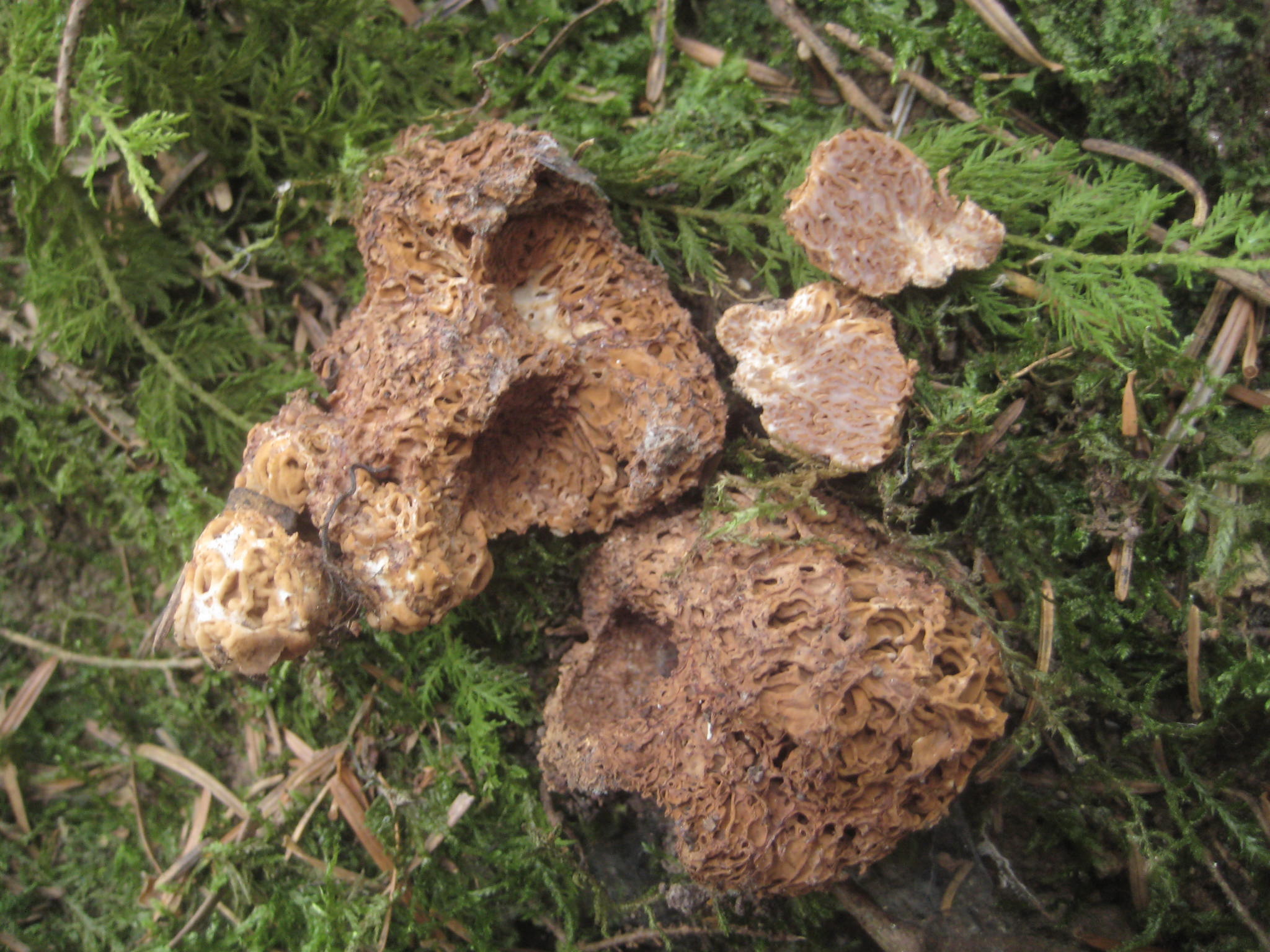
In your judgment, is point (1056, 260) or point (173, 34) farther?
point (173, 34)

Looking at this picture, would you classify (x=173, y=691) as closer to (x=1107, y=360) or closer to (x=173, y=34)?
(x=173, y=34)

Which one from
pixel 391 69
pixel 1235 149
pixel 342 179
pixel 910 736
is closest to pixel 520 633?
pixel 910 736

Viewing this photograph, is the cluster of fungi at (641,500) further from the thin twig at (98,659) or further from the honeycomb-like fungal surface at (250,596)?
the thin twig at (98,659)

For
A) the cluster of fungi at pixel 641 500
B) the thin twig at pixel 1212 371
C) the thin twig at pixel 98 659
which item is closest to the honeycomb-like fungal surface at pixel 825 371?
the cluster of fungi at pixel 641 500

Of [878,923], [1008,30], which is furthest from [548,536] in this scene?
[1008,30]

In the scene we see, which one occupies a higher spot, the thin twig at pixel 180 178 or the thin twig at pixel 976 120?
the thin twig at pixel 180 178

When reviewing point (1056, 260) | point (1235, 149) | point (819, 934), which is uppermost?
point (1235, 149)

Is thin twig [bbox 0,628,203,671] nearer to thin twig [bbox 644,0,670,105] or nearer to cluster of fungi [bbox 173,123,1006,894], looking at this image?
cluster of fungi [bbox 173,123,1006,894]
